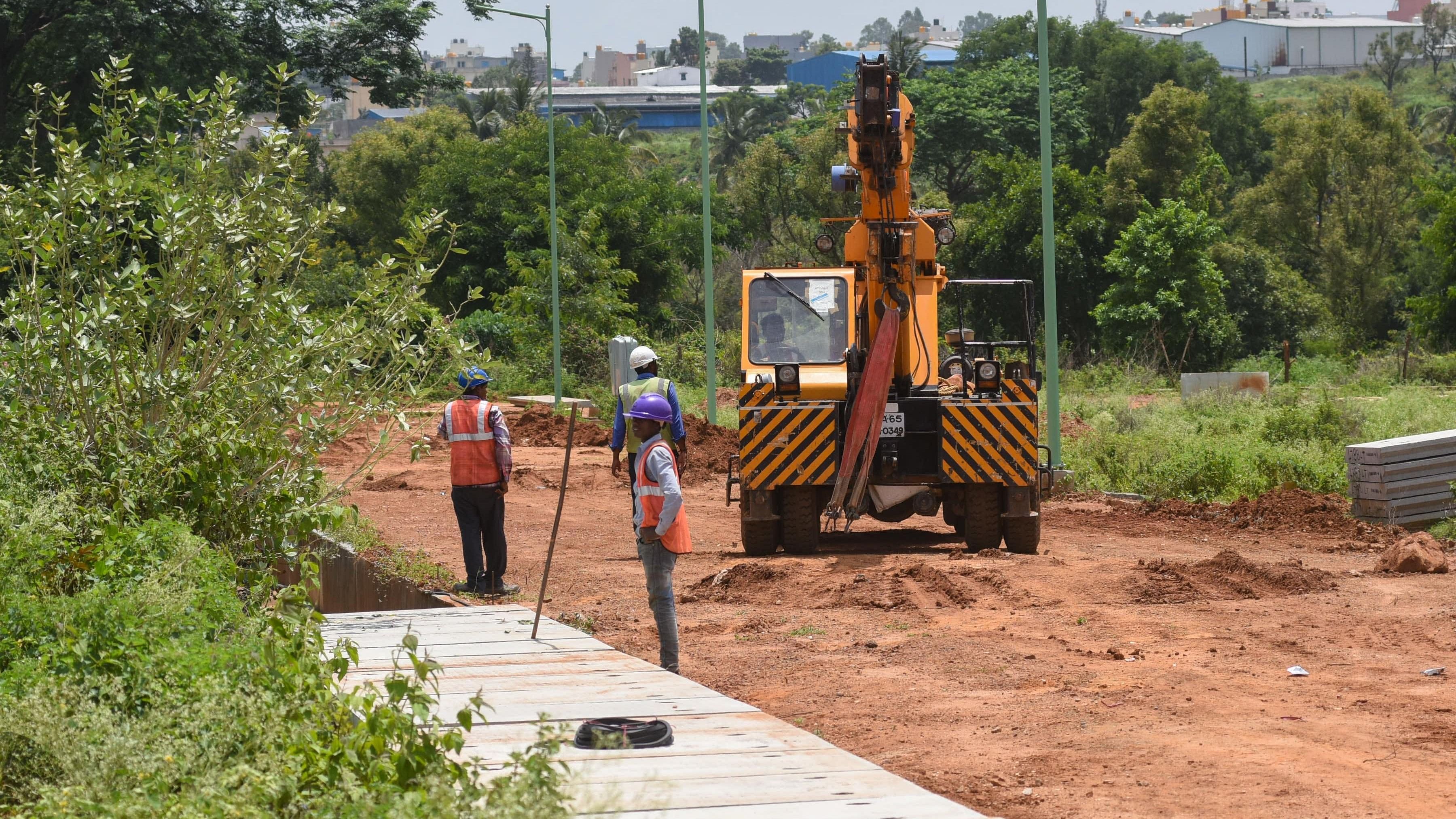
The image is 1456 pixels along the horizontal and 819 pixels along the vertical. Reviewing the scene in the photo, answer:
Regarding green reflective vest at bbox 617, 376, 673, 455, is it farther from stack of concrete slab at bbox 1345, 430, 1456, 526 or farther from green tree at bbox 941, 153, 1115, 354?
green tree at bbox 941, 153, 1115, 354

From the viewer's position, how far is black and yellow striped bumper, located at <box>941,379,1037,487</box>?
14.5 meters

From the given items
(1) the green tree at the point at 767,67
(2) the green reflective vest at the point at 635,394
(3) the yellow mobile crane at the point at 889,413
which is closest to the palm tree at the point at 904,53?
(3) the yellow mobile crane at the point at 889,413

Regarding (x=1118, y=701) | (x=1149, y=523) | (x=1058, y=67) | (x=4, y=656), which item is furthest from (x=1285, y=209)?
(x=4, y=656)

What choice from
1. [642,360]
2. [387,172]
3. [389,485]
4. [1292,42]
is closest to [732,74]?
[1292,42]

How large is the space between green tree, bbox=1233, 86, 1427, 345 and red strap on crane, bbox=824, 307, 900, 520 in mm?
38245

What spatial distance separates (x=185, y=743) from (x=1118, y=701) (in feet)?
16.8

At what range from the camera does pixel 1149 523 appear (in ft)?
57.4

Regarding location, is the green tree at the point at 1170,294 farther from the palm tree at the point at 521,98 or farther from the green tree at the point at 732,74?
the green tree at the point at 732,74

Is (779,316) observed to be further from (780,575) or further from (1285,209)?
(1285,209)

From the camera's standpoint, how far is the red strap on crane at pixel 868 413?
13766mm

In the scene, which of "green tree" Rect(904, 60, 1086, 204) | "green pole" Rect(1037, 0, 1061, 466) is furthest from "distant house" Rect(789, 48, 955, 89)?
"green pole" Rect(1037, 0, 1061, 466)

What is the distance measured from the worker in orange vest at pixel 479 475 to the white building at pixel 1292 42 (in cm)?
16180

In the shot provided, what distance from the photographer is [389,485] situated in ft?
76.3

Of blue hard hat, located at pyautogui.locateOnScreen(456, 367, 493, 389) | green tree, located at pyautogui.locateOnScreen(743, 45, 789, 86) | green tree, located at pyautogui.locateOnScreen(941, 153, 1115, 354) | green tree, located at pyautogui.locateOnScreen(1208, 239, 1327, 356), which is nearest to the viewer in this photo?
blue hard hat, located at pyautogui.locateOnScreen(456, 367, 493, 389)
